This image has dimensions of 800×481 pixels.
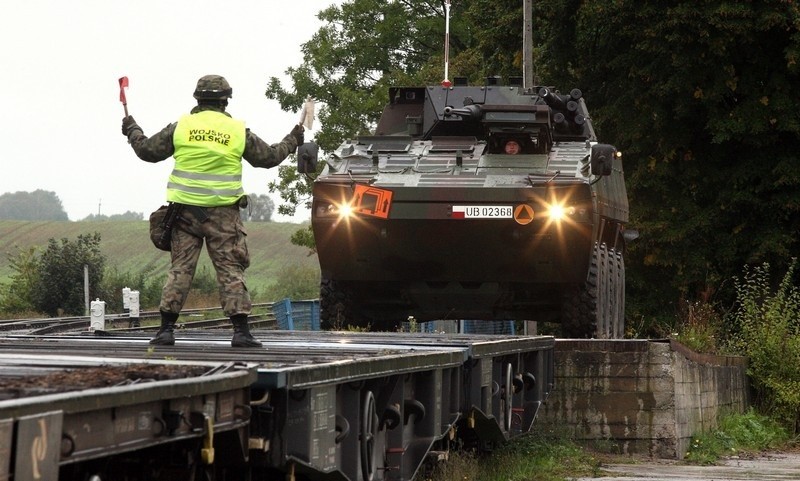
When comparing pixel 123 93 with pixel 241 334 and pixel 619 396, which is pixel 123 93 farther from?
pixel 619 396

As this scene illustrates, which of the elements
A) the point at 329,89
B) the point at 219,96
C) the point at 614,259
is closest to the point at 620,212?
the point at 614,259

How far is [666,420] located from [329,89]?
3643cm

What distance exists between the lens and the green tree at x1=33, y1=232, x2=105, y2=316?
46.1 m

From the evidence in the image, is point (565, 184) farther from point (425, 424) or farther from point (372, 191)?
point (425, 424)

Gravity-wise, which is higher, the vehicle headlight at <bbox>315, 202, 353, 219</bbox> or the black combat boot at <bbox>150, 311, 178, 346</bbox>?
the vehicle headlight at <bbox>315, 202, 353, 219</bbox>

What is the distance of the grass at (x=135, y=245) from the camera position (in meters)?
80.7

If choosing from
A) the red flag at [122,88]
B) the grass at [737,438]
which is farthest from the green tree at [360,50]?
the red flag at [122,88]

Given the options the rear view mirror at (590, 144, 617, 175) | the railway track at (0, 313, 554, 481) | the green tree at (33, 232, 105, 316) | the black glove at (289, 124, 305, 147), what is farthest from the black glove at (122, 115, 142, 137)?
the green tree at (33, 232, 105, 316)

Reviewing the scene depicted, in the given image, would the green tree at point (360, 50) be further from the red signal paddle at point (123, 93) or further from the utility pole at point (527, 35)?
the red signal paddle at point (123, 93)

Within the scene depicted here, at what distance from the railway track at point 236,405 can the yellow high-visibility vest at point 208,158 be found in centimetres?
82

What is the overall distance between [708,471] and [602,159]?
9.65 feet

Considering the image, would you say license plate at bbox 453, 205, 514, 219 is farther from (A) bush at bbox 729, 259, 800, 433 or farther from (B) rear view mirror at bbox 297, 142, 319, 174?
(A) bush at bbox 729, 259, 800, 433

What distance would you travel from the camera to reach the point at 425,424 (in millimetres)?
8180

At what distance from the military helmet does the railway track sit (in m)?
1.34
